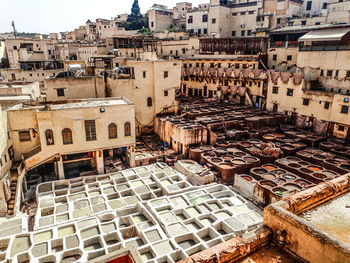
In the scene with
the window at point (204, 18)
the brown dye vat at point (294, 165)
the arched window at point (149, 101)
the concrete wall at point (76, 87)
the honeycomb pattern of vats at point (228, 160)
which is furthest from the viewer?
the window at point (204, 18)

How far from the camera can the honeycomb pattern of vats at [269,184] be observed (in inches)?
742

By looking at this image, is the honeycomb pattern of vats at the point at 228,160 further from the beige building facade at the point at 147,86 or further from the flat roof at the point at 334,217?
the flat roof at the point at 334,217

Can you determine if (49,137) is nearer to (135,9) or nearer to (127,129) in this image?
(127,129)

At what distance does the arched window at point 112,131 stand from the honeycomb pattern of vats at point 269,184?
1131 cm

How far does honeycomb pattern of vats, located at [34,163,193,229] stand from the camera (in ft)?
60.0

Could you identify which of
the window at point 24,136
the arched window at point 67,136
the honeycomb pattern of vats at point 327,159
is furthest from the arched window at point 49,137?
the honeycomb pattern of vats at point 327,159

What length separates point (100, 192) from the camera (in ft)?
68.3

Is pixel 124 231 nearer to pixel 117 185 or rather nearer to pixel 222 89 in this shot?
pixel 117 185

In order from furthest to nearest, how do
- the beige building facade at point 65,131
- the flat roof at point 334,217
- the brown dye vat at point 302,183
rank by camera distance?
1. the beige building facade at point 65,131
2. the brown dye vat at point 302,183
3. the flat roof at point 334,217

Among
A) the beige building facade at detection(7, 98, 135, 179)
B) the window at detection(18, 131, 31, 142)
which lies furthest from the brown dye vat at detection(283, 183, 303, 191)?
the window at detection(18, 131, 31, 142)

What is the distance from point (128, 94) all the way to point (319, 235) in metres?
27.7

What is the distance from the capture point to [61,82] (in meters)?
28.2

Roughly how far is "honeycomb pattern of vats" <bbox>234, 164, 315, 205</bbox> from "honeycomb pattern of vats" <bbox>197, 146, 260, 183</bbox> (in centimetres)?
99

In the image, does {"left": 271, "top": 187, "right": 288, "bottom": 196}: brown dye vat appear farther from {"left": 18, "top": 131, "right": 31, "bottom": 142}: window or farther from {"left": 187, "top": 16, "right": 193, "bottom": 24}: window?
{"left": 187, "top": 16, "right": 193, "bottom": 24}: window
